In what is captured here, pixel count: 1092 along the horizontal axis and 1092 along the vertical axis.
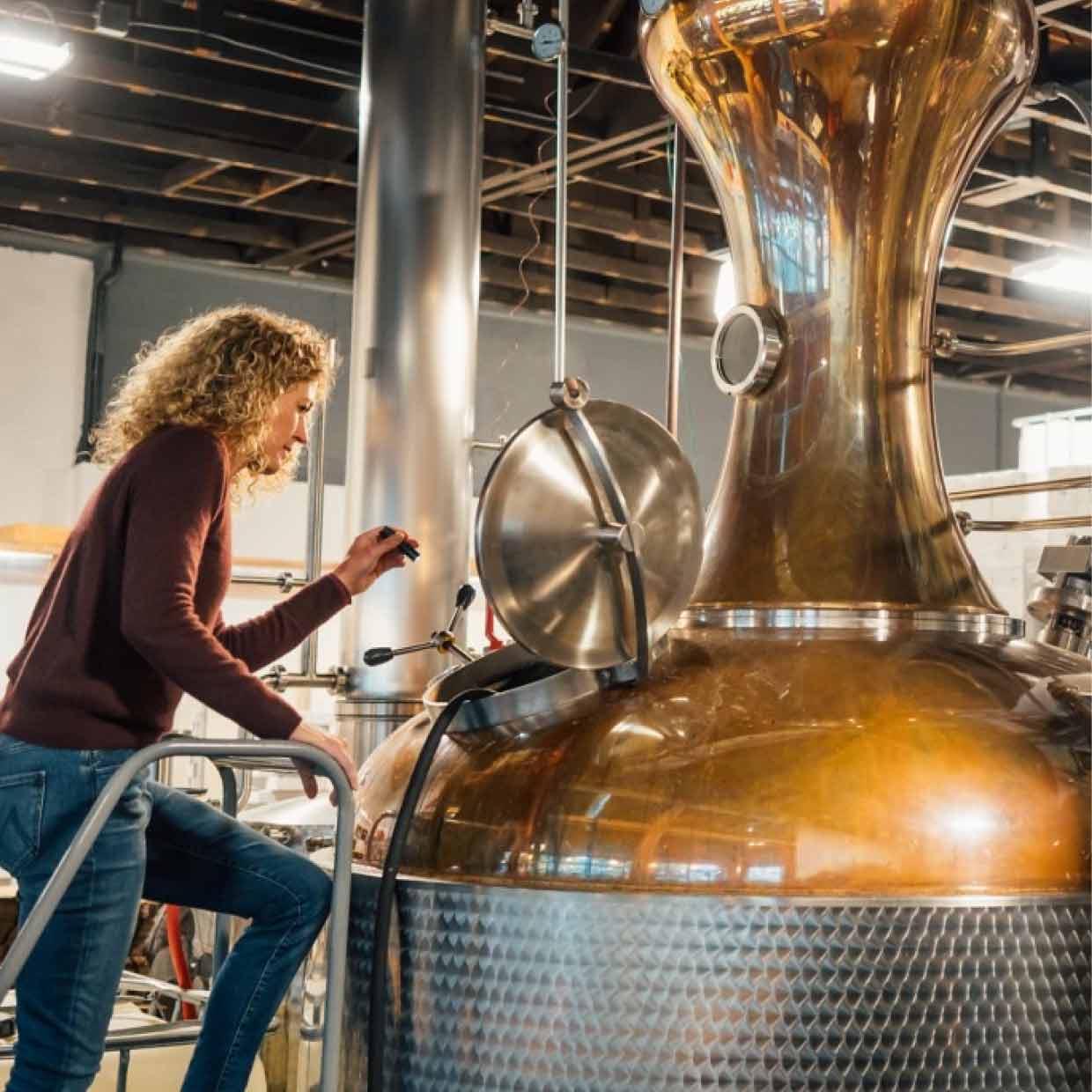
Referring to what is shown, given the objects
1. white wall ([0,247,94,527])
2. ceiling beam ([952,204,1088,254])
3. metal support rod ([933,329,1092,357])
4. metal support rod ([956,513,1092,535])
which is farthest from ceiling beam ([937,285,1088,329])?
metal support rod ([933,329,1092,357])

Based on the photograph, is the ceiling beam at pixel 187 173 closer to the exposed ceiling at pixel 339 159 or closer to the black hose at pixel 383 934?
the exposed ceiling at pixel 339 159

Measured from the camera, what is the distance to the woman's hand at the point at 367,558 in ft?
7.97

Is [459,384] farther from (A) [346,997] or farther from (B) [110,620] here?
(A) [346,997]

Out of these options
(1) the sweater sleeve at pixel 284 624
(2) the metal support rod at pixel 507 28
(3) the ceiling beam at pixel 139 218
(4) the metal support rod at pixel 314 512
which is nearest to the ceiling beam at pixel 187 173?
(3) the ceiling beam at pixel 139 218

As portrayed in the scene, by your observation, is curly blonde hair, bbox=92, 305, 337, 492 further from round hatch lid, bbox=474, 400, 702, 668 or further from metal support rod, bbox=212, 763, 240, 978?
metal support rod, bbox=212, 763, 240, 978

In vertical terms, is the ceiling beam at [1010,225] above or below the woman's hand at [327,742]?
above

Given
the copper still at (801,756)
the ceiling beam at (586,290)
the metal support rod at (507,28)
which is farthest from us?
the ceiling beam at (586,290)

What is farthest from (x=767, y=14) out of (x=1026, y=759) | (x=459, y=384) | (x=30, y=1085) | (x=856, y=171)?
(x=459, y=384)

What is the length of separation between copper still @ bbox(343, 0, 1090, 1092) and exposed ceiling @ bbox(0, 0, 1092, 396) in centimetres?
328

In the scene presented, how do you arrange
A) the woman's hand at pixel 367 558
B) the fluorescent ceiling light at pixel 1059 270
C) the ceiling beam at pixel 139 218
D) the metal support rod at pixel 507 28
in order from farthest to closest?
the ceiling beam at pixel 139 218, the fluorescent ceiling light at pixel 1059 270, the metal support rod at pixel 507 28, the woman's hand at pixel 367 558

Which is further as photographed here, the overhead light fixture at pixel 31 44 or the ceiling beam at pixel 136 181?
the ceiling beam at pixel 136 181

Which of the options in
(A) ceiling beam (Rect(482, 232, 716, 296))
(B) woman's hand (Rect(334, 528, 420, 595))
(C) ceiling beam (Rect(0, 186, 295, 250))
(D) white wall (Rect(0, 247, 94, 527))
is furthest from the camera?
(A) ceiling beam (Rect(482, 232, 716, 296))

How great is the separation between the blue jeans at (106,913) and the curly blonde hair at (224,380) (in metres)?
0.50

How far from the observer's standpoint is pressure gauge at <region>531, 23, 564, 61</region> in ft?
7.10
